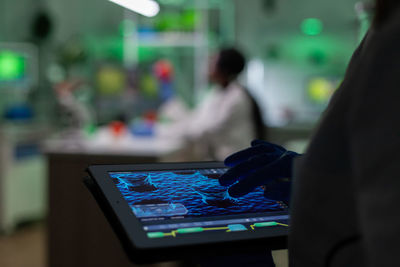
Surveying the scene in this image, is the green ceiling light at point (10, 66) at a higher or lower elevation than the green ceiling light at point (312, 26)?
lower

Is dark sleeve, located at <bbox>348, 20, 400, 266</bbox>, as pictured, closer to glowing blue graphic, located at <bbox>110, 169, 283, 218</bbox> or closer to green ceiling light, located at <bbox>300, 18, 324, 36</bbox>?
glowing blue graphic, located at <bbox>110, 169, 283, 218</bbox>

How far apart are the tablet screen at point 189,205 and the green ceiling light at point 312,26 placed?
495cm

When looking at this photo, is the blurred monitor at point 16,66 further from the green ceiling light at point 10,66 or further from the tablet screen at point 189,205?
the tablet screen at point 189,205

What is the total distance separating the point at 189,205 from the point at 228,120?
268cm

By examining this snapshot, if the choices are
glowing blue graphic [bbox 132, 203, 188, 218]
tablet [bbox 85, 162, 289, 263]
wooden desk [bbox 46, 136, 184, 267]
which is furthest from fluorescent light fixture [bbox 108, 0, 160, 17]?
glowing blue graphic [bbox 132, 203, 188, 218]

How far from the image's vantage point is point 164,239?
2.02 feet

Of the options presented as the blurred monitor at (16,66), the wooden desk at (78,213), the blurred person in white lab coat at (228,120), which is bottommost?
the wooden desk at (78,213)

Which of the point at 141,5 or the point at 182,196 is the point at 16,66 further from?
the point at 182,196

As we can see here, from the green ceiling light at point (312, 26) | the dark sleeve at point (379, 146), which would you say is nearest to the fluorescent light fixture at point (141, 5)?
the green ceiling light at point (312, 26)

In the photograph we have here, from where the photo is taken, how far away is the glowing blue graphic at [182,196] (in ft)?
2.37

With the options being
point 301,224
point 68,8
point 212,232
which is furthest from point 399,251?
point 68,8

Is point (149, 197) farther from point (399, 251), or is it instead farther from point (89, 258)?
point (89, 258)

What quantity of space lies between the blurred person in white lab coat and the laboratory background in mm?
692

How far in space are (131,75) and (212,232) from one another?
195 inches
